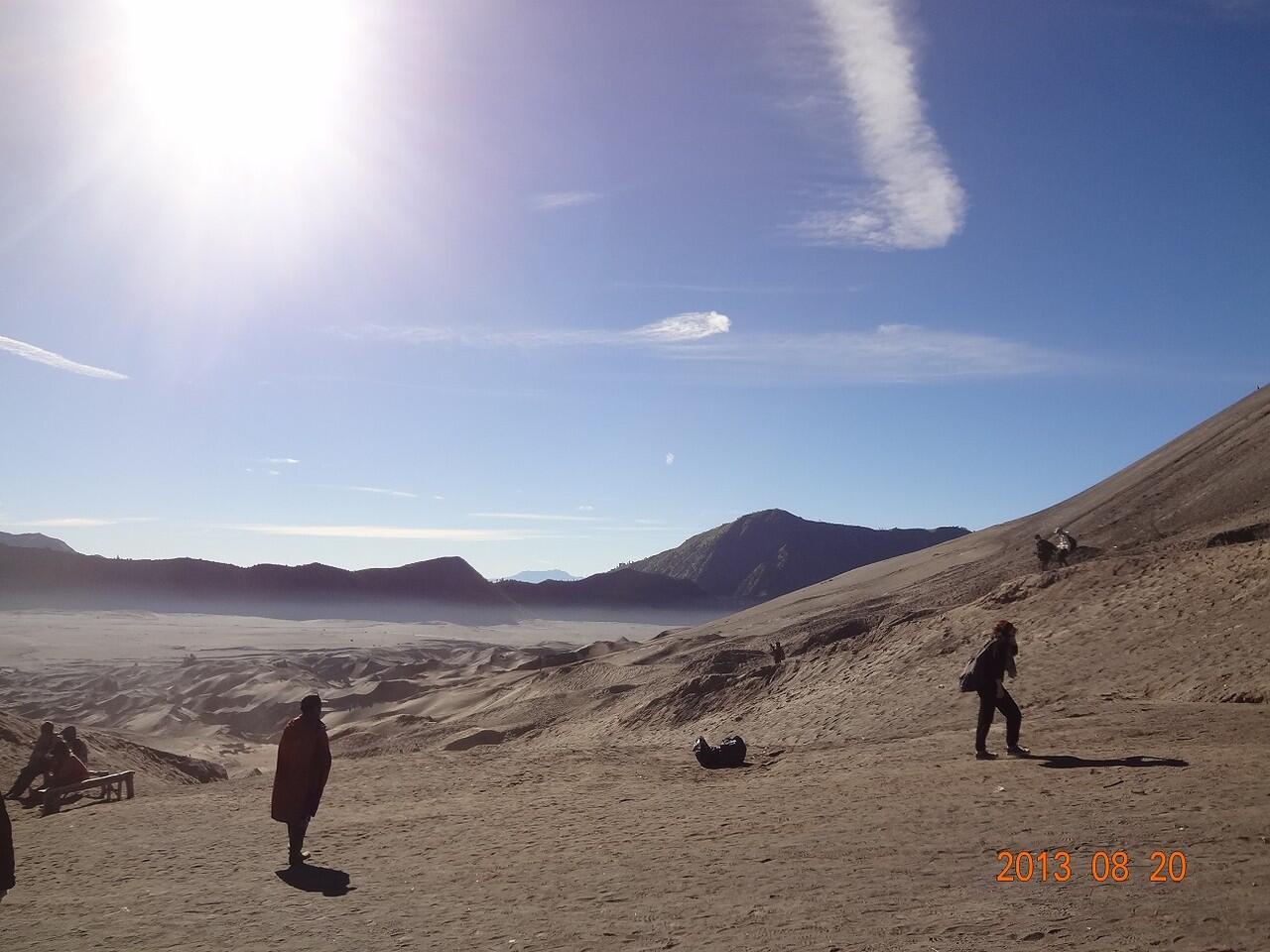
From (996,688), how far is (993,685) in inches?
1.6

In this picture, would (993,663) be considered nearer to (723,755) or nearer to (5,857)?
(723,755)

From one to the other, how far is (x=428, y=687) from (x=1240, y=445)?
3231 cm

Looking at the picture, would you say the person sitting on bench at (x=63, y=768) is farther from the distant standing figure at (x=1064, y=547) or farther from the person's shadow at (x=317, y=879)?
the distant standing figure at (x=1064, y=547)

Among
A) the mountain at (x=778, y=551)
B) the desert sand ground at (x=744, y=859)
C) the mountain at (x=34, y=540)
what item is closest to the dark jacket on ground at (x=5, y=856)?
the desert sand ground at (x=744, y=859)

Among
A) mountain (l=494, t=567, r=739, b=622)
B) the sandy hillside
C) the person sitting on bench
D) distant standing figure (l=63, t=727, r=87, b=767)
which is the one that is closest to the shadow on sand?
the sandy hillside

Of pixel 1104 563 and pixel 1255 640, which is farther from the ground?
pixel 1104 563

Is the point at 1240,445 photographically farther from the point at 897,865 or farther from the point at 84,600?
the point at 84,600

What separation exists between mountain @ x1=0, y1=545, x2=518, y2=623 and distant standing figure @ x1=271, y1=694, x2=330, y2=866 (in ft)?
360

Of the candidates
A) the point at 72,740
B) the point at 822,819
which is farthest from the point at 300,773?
the point at 72,740

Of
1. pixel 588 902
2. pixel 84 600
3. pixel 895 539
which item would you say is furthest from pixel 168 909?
pixel 895 539

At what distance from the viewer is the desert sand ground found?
5305mm

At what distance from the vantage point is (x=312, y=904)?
6.75 metres

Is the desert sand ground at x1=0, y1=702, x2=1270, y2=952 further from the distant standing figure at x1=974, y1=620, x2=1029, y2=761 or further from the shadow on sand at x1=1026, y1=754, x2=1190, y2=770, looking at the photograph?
the distant standing figure at x1=974, y1=620, x2=1029, y2=761
